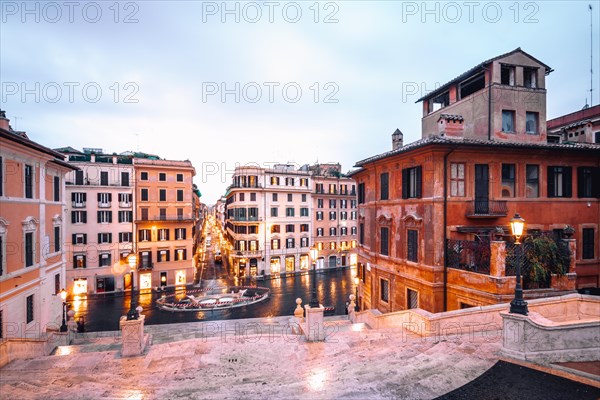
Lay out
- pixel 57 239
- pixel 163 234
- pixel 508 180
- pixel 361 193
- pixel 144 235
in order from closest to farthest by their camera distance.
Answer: pixel 508 180 < pixel 57 239 < pixel 361 193 < pixel 144 235 < pixel 163 234

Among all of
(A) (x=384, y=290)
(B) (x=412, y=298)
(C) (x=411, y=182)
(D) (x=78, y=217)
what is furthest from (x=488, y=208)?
(D) (x=78, y=217)

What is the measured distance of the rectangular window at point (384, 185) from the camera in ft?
67.0

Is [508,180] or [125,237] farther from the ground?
[508,180]

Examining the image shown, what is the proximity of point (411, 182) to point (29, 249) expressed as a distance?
22.9 meters

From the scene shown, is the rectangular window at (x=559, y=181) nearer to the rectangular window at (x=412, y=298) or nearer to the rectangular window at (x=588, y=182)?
the rectangular window at (x=588, y=182)

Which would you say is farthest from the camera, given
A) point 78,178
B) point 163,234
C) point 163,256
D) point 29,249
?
point 163,234

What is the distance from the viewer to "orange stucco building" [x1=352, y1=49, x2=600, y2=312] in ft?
51.5

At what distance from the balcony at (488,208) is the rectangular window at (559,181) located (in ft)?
11.8

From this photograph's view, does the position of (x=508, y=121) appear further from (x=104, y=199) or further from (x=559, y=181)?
(x=104, y=199)

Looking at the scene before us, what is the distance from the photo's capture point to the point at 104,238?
36.6m

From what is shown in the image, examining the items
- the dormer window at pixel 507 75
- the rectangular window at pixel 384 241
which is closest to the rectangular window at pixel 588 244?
the dormer window at pixel 507 75

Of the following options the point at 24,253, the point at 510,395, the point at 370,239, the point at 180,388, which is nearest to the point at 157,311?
the point at 24,253

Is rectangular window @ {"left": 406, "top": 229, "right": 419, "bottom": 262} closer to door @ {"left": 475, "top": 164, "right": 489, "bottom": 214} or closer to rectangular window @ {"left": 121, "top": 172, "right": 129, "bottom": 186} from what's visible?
door @ {"left": 475, "top": 164, "right": 489, "bottom": 214}

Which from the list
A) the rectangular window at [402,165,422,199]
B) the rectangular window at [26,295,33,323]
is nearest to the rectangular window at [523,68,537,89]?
the rectangular window at [402,165,422,199]
